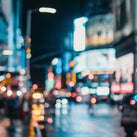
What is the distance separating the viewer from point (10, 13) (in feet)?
308

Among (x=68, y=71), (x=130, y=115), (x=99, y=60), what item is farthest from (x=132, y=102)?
(x=68, y=71)

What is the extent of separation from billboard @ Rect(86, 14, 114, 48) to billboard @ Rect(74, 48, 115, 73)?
212cm

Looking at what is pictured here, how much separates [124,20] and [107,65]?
100ft

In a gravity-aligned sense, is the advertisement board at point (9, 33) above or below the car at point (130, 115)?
above

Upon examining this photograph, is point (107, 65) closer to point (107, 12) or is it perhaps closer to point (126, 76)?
point (107, 12)

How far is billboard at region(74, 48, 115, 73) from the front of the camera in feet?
235

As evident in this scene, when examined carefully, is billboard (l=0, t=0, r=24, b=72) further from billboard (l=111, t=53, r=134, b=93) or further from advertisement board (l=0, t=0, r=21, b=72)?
billboard (l=111, t=53, r=134, b=93)

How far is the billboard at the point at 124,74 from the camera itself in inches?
1549

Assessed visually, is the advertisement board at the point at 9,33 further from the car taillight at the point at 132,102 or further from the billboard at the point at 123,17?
the car taillight at the point at 132,102

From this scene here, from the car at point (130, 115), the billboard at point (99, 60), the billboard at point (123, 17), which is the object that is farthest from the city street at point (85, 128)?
the billboard at point (99, 60)

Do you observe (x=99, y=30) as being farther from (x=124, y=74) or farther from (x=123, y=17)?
(x=124, y=74)

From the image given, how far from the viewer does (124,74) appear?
4247 cm

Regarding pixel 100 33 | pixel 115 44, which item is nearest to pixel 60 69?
pixel 100 33

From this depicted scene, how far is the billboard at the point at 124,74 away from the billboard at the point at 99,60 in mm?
23272
